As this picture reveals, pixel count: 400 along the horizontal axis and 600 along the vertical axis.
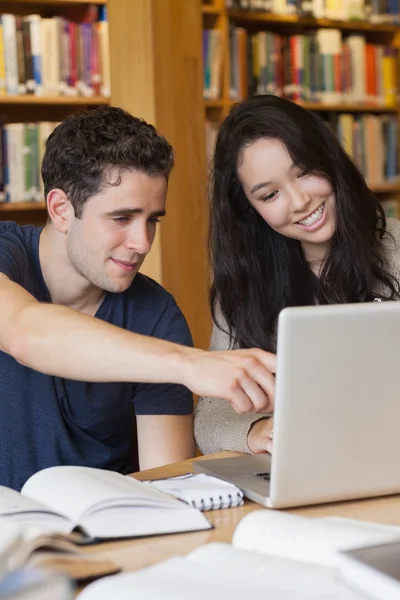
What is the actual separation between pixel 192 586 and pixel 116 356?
490mm

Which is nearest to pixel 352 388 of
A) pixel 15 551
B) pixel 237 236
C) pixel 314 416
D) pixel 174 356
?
pixel 314 416

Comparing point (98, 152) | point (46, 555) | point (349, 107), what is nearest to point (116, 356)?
point (46, 555)

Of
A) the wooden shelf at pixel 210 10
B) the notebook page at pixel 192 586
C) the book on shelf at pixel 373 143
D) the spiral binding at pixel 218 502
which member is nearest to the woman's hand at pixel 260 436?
the spiral binding at pixel 218 502

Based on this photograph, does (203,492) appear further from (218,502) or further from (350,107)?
(350,107)

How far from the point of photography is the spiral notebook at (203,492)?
1165mm

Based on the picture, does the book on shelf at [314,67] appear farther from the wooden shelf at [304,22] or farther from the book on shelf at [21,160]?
the book on shelf at [21,160]

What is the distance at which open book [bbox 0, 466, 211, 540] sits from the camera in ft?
3.39

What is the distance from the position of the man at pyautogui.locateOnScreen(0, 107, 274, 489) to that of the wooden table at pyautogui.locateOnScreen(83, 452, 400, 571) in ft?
1.71

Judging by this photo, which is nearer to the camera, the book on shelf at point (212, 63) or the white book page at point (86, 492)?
the white book page at point (86, 492)

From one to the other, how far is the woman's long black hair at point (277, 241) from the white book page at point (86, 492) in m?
0.82

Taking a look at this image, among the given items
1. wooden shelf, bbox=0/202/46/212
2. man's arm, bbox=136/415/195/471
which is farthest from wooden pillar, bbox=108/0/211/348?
man's arm, bbox=136/415/195/471

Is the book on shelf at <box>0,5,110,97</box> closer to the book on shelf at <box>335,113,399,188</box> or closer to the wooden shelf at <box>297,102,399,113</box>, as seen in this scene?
the wooden shelf at <box>297,102,399,113</box>

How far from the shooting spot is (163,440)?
1765 mm

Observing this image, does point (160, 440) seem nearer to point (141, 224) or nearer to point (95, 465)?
point (95, 465)
